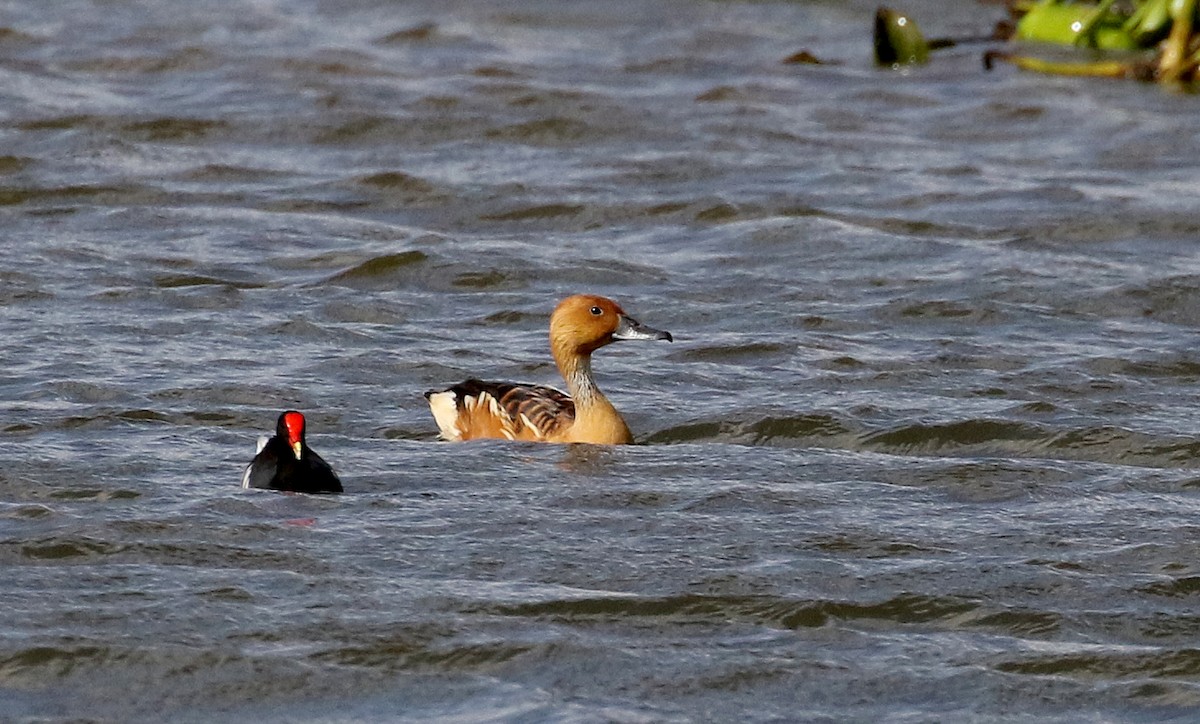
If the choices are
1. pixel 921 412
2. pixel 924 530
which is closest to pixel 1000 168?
pixel 921 412

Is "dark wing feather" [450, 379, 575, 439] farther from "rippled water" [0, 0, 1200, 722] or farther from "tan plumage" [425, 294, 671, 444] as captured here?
"rippled water" [0, 0, 1200, 722]

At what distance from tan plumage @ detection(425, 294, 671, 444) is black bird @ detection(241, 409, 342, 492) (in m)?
1.30

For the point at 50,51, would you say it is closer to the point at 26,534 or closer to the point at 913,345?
the point at 913,345

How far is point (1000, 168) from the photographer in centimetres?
1585

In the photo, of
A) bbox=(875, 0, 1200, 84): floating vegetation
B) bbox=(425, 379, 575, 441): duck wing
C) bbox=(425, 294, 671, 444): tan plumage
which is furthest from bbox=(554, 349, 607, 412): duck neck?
bbox=(875, 0, 1200, 84): floating vegetation

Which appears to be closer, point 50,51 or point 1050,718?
point 1050,718

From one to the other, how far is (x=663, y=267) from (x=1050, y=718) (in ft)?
22.5

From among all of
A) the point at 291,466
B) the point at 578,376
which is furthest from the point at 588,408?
the point at 291,466

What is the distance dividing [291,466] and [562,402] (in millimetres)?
2318

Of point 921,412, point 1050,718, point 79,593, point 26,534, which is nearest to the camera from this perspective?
point 1050,718

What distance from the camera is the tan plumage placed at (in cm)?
990

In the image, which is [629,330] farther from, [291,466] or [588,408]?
[291,466]

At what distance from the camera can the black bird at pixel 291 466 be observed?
8406mm

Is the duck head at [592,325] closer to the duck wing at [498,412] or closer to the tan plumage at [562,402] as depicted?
the tan plumage at [562,402]
